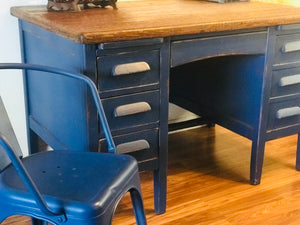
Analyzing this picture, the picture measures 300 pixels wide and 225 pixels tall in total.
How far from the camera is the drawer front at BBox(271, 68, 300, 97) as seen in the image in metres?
1.96

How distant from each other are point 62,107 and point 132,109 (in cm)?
27

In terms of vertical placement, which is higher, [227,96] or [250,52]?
[250,52]

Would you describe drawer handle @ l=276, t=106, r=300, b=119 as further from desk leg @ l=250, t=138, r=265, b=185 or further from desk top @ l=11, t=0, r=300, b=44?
desk top @ l=11, t=0, r=300, b=44

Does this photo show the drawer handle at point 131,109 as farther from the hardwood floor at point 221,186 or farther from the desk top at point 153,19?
the hardwood floor at point 221,186

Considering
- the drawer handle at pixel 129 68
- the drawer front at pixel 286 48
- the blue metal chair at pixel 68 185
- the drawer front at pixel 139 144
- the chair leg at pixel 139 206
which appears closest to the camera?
the blue metal chair at pixel 68 185

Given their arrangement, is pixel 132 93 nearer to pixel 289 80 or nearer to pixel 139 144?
pixel 139 144

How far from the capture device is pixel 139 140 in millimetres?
1689

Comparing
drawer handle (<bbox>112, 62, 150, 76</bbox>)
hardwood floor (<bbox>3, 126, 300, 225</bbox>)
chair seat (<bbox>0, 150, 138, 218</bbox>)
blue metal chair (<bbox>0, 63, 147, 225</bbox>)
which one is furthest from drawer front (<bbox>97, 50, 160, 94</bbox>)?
hardwood floor (<bbox>3, 126, 300, 225</bbox>)

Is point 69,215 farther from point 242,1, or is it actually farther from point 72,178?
point 242,1

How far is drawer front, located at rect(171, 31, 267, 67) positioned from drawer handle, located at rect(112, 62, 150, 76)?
0.13m

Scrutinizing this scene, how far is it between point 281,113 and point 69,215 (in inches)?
47.2

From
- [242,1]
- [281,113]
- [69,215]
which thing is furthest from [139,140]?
[242,1]

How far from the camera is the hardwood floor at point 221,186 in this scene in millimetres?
1866

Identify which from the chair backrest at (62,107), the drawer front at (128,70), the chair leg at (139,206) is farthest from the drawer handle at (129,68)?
the chair leg at (139,206)
